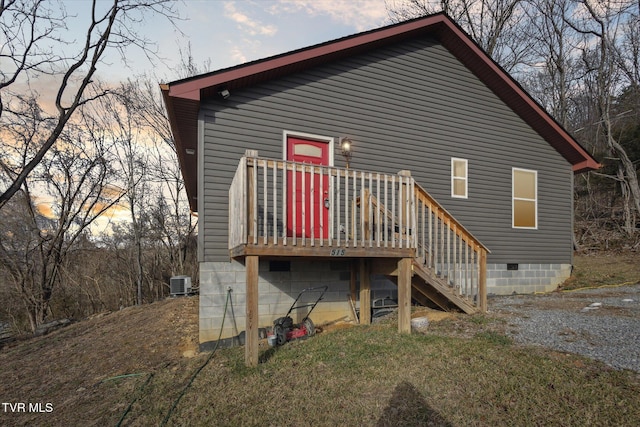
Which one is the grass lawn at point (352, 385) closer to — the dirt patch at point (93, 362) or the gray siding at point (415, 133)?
the dirt patch at point (93, 362)

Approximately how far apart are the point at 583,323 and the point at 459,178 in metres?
4.22

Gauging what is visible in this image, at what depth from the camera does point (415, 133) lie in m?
8.36

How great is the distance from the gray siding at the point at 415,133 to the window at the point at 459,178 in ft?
0.57

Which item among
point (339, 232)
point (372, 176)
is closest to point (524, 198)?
point (372, 176)

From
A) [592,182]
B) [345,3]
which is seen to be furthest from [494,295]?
[592,182]

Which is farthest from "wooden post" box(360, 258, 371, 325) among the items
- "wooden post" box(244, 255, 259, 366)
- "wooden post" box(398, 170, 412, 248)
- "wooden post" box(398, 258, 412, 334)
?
"wooden post" box(244, 255, 259, 366)

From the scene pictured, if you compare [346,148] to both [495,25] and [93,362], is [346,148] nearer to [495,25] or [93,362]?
[93,362]

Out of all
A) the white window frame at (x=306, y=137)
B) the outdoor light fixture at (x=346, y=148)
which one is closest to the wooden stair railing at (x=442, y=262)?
the outdoor light fixture at (x=346, y=148)

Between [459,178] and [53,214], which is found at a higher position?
[459,178]

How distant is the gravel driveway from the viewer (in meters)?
4.31

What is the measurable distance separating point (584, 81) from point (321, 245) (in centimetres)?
2106

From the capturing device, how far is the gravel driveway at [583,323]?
4307mm

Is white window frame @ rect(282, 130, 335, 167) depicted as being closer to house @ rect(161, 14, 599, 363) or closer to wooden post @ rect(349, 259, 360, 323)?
house @ rect(161, 14, 599, 363)

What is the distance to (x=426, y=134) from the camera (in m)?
8.51
